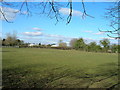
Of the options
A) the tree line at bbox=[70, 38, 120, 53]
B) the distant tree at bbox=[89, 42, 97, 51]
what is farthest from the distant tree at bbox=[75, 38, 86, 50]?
the distant tree at bbox=[89, 42, 97, 51]

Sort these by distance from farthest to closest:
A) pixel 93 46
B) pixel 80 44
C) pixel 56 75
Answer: pixel 80 44
pixel 93 46
pixel 56 75

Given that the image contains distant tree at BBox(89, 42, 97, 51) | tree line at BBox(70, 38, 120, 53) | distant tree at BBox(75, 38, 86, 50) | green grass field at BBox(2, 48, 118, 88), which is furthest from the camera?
distant tree at BBox(75, 38, 86, 50)

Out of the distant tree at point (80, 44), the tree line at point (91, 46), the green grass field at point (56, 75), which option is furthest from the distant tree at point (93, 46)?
the green grass field at point (56, 75)

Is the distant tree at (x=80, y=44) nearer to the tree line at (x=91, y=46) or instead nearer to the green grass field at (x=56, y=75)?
the tree line at (x=91, y=46)

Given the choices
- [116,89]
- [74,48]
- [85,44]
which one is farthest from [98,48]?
[116,89]

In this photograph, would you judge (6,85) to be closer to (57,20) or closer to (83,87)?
(83,87)

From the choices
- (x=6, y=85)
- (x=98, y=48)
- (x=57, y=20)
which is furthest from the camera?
(x=98, y=48)

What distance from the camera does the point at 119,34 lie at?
3.27 metres

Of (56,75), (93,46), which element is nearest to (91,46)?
(93,46)

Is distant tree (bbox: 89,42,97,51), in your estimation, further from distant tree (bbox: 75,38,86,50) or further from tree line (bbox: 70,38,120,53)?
distant tree (bbox: 75,38,86,50)

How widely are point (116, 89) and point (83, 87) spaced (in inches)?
46.6

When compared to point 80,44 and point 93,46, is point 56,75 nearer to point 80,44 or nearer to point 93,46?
point 93,46

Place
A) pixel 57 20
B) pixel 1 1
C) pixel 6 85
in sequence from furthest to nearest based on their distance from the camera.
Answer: pixel 6 85
pixel 1 1
pixel 57 20

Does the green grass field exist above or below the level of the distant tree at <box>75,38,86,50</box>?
below
